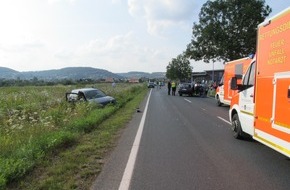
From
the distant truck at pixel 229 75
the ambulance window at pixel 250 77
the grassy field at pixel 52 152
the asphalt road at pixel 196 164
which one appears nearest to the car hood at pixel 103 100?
the distant truck at pixel 229 75

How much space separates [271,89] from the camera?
7578 millimetres

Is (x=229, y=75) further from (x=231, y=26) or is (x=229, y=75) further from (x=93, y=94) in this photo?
(x=231, y=26)

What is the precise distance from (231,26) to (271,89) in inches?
1241

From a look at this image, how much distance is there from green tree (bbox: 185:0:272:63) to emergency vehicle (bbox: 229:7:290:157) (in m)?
28.8

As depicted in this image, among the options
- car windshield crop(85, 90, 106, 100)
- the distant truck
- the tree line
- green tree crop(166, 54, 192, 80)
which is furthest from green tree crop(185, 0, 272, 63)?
green tree crop(166, 54, 192, 80)

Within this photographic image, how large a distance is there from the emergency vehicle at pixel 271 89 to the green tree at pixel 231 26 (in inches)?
1132

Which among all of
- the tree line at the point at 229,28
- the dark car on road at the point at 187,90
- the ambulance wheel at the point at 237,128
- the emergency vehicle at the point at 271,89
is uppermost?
the tree line at the point at 229,28

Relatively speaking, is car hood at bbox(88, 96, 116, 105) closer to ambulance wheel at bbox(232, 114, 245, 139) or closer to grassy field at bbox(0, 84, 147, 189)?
grassy field at bbox(0, 84, 147, 189)

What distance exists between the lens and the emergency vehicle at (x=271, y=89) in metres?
6.93

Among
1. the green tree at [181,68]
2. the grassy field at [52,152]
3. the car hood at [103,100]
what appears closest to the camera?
the grassy field at [52,152]

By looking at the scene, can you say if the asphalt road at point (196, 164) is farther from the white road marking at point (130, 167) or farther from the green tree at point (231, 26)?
the green tree at point (231, 26)

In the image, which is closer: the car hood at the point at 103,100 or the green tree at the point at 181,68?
the car hood at the point at 103,100

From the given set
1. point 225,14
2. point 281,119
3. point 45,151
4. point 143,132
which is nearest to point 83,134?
point 143,132

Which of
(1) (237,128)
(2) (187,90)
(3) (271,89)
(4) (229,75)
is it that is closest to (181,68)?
(2) (187,90)
